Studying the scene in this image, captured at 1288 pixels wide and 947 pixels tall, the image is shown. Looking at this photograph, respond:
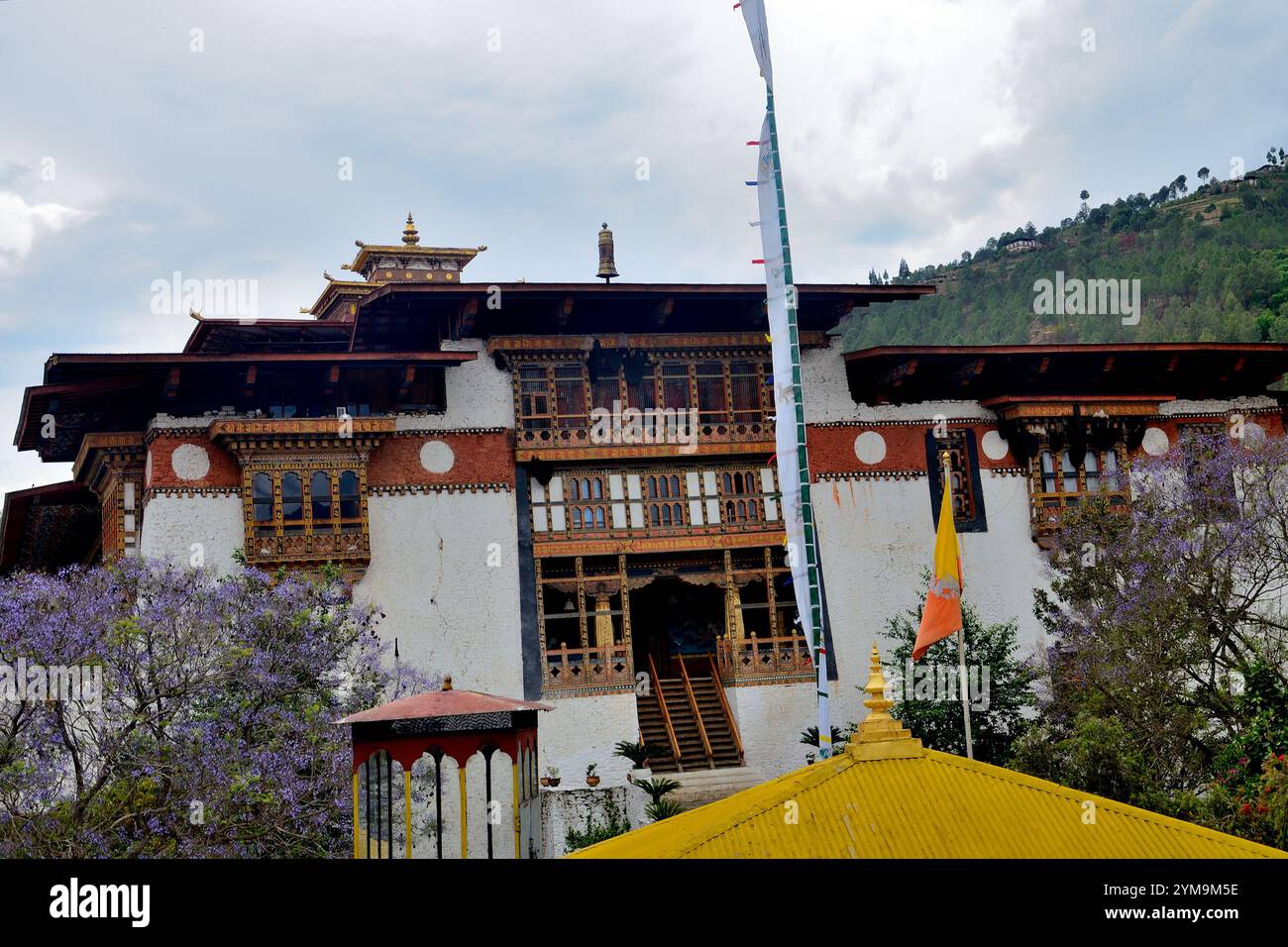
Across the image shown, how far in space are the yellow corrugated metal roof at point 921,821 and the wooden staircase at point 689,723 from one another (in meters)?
Answer: 13.4

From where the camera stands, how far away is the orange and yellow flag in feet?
75.0

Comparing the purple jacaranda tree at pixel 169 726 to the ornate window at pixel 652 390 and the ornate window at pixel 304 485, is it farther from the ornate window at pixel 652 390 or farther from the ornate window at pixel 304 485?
the ornate window at pixel 652 390

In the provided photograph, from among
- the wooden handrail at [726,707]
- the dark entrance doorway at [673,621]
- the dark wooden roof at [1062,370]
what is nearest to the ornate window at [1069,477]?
the dark wooden roof at [1062,370]

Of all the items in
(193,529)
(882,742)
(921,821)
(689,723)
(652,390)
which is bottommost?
(921,821)

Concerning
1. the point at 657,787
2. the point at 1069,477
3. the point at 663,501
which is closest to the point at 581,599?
the point at 663,501

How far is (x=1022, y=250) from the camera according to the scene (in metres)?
67.2

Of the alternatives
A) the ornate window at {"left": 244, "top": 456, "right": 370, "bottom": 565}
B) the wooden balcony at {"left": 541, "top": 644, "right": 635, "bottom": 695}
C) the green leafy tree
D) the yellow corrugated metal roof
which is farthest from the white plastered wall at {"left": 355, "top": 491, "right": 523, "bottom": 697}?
the yellow corrugated metal roof

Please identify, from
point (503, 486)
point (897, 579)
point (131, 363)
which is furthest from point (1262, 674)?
point (131, 363)

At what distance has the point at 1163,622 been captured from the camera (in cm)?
2300

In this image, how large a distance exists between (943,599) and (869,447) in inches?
267

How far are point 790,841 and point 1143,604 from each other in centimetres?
1267

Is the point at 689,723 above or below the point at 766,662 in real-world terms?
below

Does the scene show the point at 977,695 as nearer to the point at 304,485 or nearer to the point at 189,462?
the point at 304,485
